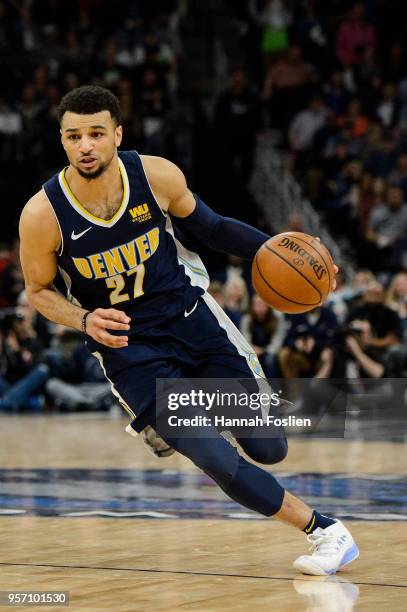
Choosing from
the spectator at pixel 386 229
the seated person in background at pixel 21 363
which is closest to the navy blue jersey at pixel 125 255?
the seated person in background at pixel 21 363

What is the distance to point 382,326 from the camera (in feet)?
42.2

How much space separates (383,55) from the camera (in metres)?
17.8

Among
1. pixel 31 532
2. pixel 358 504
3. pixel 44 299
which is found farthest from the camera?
pixel 358 504

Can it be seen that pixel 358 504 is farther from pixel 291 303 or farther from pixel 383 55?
pixel 383 55

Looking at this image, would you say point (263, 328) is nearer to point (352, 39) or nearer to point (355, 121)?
point (355, 121)

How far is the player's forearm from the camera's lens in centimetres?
510

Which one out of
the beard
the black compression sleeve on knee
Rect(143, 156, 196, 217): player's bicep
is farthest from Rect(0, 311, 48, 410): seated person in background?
the beard

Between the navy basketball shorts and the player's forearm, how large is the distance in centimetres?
21

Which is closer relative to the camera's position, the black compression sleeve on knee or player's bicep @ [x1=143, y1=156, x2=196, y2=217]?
player's bicep @ [x1=143, y1=156, x2=196, y2=217]

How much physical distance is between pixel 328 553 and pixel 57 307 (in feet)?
4.77

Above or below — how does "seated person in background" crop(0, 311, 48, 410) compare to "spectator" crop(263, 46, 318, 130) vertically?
below

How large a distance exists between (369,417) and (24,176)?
222 inches

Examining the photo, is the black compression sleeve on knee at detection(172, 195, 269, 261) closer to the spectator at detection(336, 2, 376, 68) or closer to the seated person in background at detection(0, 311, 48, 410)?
the seated person in background at detection(0, 311, 48, 410)

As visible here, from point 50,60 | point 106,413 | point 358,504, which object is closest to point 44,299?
point 358,504
